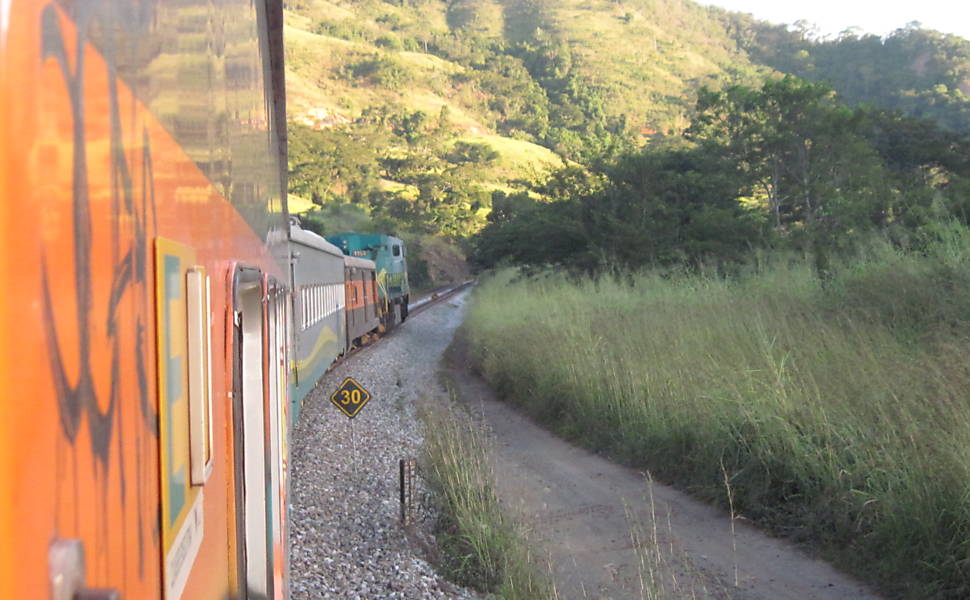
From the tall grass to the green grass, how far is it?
2.32 metres

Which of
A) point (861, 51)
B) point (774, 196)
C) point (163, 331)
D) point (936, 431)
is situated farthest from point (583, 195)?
point (861, 51)

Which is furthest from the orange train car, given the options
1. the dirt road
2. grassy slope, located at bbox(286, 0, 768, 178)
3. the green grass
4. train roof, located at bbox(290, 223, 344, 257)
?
grassy slope, located at bbox(286, 0, 768, 178)

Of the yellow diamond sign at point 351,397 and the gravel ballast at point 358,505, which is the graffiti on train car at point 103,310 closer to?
the gravel ballast at point 358,505

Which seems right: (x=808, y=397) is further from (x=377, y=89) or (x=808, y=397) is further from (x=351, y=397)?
(x=377, y=89)

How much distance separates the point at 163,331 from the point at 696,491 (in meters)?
8.12

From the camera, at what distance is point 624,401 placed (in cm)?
1098

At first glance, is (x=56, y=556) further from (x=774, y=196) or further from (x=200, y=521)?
(x=774, y=196)

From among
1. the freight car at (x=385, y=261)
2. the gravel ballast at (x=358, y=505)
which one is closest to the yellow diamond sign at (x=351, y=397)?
the gravel ballast at (x=358, y=505)

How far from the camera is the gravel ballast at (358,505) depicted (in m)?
6.32

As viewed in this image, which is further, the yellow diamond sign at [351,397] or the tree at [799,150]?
the tree at [799,150]

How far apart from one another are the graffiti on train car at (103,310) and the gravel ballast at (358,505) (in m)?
5.36

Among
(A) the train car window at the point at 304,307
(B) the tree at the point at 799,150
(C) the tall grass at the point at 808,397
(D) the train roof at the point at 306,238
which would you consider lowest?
(C) the tall grass at the point at 808,397

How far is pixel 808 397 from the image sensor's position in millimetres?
7766

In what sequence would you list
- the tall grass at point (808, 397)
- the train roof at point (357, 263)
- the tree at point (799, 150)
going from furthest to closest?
the tree at point (799, 150)
the train roof at point (357, 263)
the tall grass at point (808, 397)
